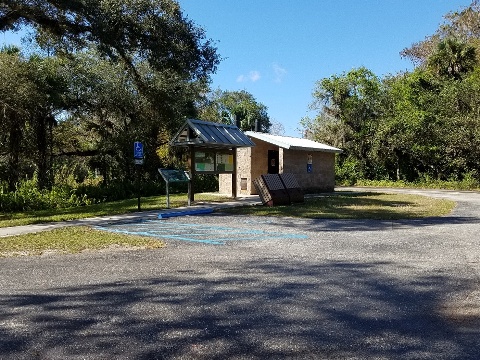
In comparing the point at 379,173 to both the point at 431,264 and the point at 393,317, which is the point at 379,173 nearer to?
the point at 431,264

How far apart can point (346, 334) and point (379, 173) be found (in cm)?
3805

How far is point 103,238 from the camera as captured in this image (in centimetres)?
1013

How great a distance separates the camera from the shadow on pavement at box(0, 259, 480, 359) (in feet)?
12.3

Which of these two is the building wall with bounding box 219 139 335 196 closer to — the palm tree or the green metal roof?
the green metal roof

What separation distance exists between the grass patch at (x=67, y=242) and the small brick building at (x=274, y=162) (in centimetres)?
1368

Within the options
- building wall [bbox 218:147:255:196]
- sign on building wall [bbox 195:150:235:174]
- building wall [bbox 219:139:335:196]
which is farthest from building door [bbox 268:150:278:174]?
sign on building wall [bbox 195:150:235:174]

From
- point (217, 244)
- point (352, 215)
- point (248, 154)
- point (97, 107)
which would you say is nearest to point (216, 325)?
point (217, 244)

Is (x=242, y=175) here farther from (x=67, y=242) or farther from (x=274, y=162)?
(x=67, y=242)

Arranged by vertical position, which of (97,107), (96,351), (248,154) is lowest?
(96,351)

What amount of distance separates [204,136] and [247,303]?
14148 mm

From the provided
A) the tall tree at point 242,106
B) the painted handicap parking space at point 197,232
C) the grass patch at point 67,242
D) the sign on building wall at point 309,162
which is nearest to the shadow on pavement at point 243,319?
the grass patch at point 67,242

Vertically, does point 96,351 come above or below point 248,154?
below

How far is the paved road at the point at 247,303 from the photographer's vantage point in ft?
12.5

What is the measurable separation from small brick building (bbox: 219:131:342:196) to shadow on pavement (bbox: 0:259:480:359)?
57.3 feet
